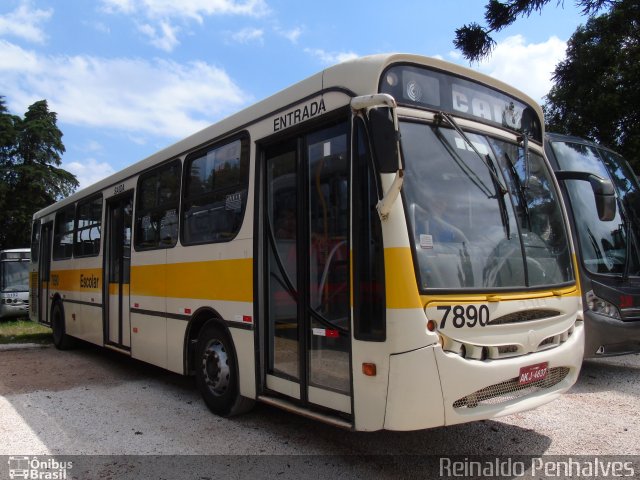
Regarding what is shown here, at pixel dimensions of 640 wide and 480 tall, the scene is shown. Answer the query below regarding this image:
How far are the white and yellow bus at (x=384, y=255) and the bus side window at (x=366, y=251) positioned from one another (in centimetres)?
1

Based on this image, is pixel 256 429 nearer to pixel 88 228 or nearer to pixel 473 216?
pixel 473 216

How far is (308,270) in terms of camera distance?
14.0 feet

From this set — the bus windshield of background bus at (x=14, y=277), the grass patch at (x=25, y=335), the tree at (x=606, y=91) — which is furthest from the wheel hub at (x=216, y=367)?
the bus windshield of background bus at (x=14, y=277)

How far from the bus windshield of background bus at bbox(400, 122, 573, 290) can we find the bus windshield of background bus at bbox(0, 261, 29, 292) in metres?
18.7

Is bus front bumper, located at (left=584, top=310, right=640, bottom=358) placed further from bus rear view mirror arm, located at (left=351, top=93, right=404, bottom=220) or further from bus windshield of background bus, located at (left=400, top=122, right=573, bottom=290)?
bus rear view mirror arm, located at (left=351, top=93, right=404, bottom=220)

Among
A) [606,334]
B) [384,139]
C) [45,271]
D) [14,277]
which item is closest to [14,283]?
[14,277]

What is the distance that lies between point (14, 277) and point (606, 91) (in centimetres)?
2043

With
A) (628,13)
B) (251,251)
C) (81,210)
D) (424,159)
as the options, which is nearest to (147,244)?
(251,251)

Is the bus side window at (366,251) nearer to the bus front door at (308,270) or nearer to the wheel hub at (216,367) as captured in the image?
the bus front door at (308,270)

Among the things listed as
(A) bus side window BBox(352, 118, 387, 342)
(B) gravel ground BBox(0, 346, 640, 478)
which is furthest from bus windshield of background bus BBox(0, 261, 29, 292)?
(A) bus side window BBox(352, 118, 387, 342)

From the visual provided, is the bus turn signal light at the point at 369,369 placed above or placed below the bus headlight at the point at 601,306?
below

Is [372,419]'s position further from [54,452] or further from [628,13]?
[628,13]

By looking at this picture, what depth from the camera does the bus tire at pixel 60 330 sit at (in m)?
10.2

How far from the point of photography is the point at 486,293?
145 inches
